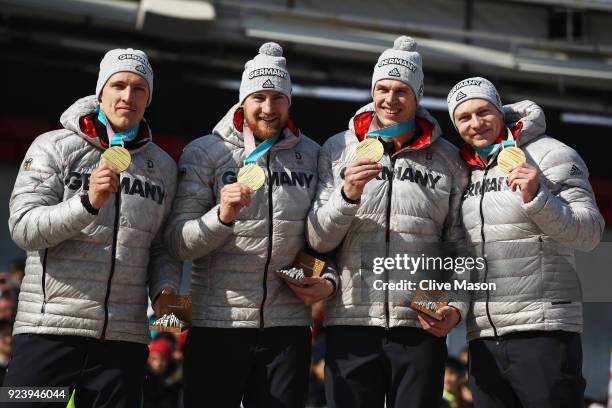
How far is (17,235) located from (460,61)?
920 centimetres

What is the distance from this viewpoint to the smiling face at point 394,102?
501cm

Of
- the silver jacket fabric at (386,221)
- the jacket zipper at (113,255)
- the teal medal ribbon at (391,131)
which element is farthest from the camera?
the teal medal ribbon at (391,131)

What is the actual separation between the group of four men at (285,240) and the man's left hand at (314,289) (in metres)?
0.01

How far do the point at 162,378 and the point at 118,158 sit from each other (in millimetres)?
5167

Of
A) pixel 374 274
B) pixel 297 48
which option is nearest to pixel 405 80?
pixel 374 274

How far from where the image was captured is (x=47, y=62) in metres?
12.6

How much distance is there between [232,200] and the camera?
15.1ft

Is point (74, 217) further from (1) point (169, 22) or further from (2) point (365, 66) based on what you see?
(2) point (365, 66)

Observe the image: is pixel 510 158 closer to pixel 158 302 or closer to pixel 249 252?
pixel 249 252

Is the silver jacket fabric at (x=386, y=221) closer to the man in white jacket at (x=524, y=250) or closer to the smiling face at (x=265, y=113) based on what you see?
the man in white jacket at (x=524, y=250)

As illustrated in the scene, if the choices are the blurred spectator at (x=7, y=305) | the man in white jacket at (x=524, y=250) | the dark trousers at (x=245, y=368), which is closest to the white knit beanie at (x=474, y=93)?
the man in white jacket at (x=524, y=250)

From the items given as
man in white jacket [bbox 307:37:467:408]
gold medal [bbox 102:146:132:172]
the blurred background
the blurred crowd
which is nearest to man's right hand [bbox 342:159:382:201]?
man in white jacket [bbox 307:37:467:408]

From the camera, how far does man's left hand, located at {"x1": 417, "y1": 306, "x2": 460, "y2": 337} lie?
15.5 ft

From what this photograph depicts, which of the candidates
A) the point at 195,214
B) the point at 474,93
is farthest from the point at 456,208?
the point at 195,214
